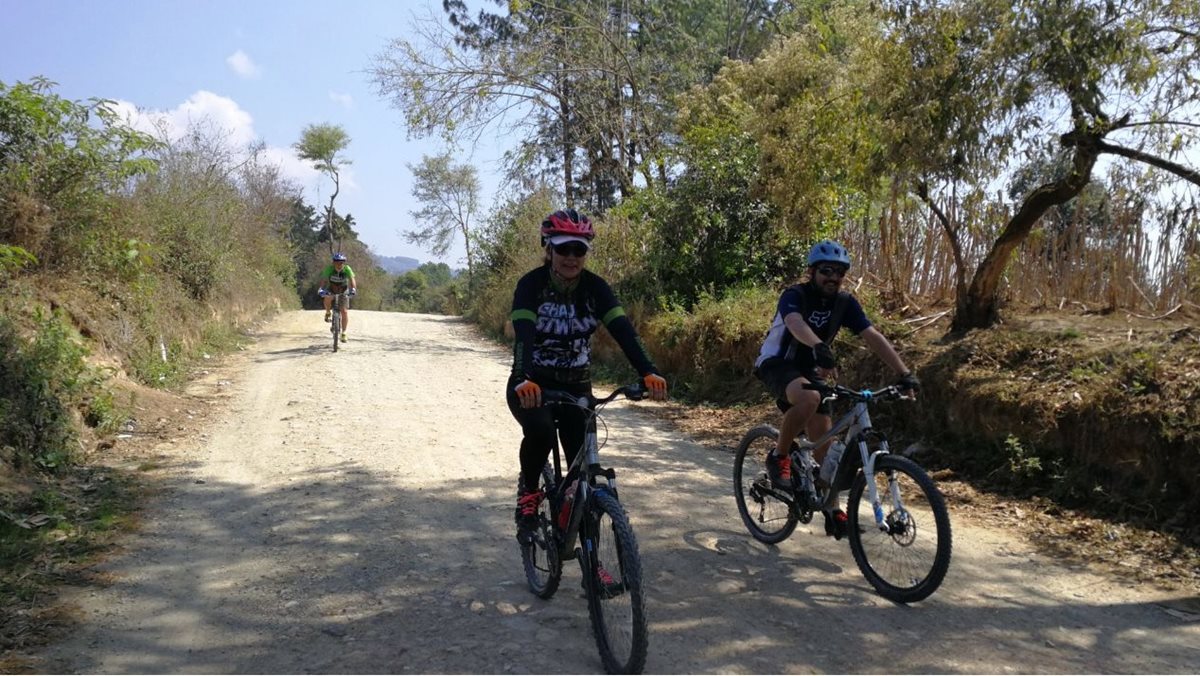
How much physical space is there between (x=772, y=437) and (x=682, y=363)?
7.21 metres

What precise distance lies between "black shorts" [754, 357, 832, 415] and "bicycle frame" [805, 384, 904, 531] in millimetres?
213

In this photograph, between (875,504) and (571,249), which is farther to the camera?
(875,504)

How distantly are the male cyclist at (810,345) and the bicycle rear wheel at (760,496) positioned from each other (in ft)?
0.56

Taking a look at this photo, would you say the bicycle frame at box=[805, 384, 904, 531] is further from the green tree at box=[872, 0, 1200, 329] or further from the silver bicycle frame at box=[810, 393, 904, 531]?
the green tree at box=[872, 0, 1200, 329]

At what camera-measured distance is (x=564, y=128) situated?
821 inches

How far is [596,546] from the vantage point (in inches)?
150

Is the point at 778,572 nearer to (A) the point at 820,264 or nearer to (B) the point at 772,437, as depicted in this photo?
(B) the point at 772,437

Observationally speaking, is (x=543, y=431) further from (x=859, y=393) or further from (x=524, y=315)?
(x=859, y=393)

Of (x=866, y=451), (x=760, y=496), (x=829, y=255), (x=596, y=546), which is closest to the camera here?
(x=596, y=546)

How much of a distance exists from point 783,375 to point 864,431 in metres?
0.74

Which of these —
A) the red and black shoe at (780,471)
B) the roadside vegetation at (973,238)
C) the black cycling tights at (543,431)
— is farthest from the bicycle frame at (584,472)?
the roadside vegetation at (973,238)

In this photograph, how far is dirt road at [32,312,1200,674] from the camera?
3846mm

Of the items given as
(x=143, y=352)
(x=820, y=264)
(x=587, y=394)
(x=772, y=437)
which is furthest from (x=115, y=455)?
(x=820, y=264)

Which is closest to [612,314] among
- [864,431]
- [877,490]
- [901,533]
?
[864,431]
